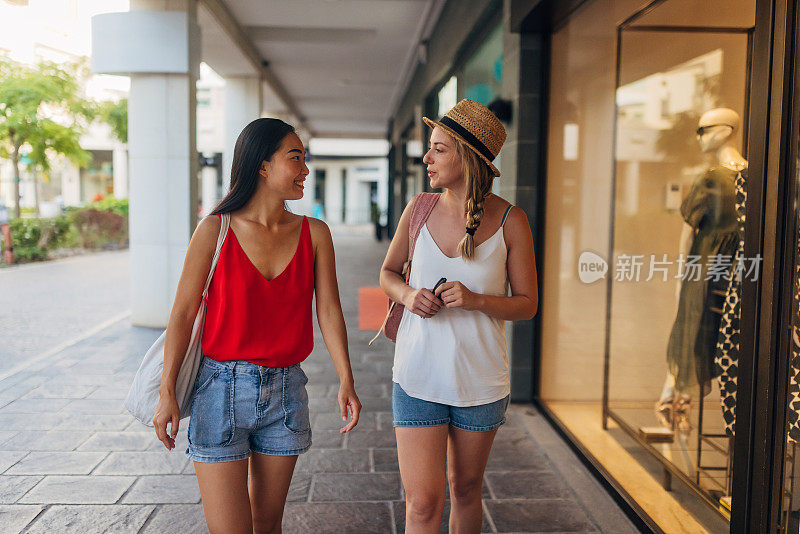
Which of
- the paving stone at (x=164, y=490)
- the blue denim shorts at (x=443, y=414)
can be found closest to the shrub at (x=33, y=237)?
the paving stone at (x=164, y=490)

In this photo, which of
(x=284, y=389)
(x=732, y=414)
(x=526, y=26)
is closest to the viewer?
(x=284, y=389)

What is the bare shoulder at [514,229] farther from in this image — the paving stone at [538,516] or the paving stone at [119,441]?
the paving stone at [119,441]

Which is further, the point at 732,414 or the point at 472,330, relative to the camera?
the point at 732,414

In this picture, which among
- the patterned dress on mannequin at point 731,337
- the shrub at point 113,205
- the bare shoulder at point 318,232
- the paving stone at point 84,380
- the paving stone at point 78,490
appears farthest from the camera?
the shrub at point 113,205

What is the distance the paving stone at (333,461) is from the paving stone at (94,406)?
1.56 metres

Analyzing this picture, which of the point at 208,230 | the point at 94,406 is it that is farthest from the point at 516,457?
the point at 94,406

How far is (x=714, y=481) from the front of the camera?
286 cm

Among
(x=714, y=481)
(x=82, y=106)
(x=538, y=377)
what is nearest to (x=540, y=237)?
(x=538, y=377)

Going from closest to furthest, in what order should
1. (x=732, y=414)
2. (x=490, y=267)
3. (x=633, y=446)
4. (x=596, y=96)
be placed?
(x=490, y=267)
(x=732, y=414)
(x=633, y=446)
(x=596, y=96)

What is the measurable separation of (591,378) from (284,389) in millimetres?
2733

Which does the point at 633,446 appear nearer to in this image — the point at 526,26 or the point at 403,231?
the point at 403,231

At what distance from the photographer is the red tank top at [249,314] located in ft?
6.37

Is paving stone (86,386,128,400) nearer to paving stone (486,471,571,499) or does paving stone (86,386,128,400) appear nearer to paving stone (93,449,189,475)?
paving stone (93,449,189,475)

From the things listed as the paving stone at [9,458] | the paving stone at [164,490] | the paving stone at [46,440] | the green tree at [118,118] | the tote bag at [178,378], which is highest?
the green tree at [118,118]
